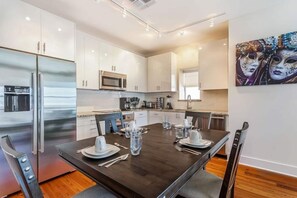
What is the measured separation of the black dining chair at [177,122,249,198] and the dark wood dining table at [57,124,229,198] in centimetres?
18

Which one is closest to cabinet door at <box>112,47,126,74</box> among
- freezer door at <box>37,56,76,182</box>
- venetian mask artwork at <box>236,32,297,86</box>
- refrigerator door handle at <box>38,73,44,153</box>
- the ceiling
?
the ceiling

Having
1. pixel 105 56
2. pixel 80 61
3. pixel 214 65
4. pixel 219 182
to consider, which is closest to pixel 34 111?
pixel 80 61

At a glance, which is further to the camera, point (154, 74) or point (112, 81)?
point (154, 74)

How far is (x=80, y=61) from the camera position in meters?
2.98

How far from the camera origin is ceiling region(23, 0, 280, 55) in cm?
228

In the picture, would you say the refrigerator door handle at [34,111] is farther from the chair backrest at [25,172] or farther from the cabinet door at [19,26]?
the chair backrest at [25,172]

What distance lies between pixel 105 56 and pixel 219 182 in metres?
3.14

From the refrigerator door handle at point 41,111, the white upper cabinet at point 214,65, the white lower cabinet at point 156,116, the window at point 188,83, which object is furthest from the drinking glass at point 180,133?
the window at point 188,83

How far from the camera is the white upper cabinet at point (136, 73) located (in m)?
3.97

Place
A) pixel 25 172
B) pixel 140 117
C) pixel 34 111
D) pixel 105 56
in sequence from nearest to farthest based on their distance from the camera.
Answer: pixel 25 172
pixel 34 111
pixel 105 56
pixel 140 117

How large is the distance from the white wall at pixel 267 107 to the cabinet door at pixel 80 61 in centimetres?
287

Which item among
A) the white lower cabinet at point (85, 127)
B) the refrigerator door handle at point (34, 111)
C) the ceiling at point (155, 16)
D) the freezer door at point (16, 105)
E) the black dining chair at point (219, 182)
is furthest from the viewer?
the white lower cabinet at point (85, 127)

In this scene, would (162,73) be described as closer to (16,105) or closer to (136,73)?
(136,73)

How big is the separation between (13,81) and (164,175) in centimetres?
214
